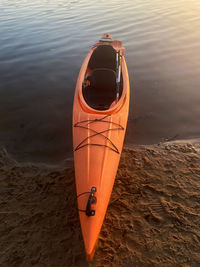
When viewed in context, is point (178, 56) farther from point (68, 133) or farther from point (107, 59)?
point (68, 133)

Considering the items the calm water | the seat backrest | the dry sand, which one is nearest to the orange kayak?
the dry sand

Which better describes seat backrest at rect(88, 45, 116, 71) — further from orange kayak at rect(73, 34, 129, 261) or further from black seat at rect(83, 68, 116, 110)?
black seat at rect(83, 68, 116, 110)

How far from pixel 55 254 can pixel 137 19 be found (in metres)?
14.7

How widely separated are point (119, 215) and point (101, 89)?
367 centimetres


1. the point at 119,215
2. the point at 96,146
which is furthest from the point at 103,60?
the point at 119,215

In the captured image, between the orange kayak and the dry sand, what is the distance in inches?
18.2

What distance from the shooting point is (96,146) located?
3.73 metres

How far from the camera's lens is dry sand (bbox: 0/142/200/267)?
9.54 ft

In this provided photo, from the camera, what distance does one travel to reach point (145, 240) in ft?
10.1

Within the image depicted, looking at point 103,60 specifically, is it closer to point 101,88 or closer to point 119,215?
point 101,88

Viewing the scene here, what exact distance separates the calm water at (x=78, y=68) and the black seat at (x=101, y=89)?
38.0 inches

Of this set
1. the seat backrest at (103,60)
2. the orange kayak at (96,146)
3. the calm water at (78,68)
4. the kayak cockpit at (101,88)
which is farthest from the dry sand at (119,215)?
the seat backrest at (103,60)

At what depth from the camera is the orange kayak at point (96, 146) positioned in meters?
2.92

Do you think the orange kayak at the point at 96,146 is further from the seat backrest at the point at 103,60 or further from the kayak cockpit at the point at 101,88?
the seat backrest at the point at 103,60
